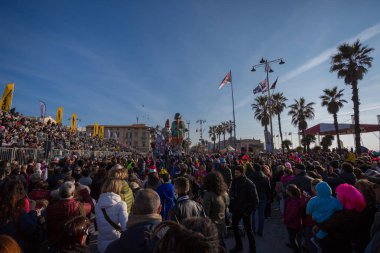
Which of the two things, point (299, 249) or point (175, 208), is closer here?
point (175, 208)

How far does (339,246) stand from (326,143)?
36395mm

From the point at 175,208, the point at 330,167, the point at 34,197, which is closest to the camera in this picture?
the point at 175,208

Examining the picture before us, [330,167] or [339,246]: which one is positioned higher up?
[330,167]

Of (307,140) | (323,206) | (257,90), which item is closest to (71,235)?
(323,206)

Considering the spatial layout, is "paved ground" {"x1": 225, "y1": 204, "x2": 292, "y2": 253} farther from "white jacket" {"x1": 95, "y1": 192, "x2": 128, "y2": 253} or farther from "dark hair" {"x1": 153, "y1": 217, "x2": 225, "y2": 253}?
"dark hair" {"x1": 153, "y1": 217, "x2": 225, "y2": 253}

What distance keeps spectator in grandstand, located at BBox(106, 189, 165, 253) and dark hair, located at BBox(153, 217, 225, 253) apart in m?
0.65

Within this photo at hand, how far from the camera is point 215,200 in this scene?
4.15 meters

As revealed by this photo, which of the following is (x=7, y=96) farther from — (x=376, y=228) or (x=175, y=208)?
(x=376, y=228)

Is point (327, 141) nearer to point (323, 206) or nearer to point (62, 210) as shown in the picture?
point (323, 206)

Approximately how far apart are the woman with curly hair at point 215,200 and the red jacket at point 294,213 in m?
1.62

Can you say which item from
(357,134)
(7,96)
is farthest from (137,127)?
(357,134)

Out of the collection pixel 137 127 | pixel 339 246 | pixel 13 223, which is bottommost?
pixel 339 246

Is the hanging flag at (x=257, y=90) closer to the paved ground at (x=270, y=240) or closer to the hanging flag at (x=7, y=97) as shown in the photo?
the paved ground at (x=270, y=240)

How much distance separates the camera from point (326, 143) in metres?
34.1
